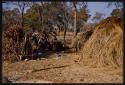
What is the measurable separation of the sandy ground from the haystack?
0.96ft

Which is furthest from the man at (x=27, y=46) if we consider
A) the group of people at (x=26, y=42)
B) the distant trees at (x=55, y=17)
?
the distant trees at (x=55, y=17)

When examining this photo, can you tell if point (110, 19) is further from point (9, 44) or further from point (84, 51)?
point (9, 44)

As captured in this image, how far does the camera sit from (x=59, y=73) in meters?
10.3

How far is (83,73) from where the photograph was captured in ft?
33.9

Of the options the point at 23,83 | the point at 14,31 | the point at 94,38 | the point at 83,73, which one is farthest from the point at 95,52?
the point at 14,31

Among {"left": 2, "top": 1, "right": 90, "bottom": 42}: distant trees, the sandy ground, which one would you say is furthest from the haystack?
{"left": 2, "top": 1, "right": 90, "bottom": 42}: distant trees

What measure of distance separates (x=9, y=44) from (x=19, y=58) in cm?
75

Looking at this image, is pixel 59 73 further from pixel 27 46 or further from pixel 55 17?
pixel 55 17

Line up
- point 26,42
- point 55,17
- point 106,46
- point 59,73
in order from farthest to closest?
point 55,17
point 26,42
point 106,46
point 59,73

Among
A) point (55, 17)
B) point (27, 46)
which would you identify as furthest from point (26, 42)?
point (55, 17)

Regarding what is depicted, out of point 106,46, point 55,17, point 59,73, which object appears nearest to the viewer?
point 59,73

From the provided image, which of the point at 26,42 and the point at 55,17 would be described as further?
the point at 55,17

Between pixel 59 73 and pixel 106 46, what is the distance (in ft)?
6.33

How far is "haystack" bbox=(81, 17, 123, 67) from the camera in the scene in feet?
35.8
